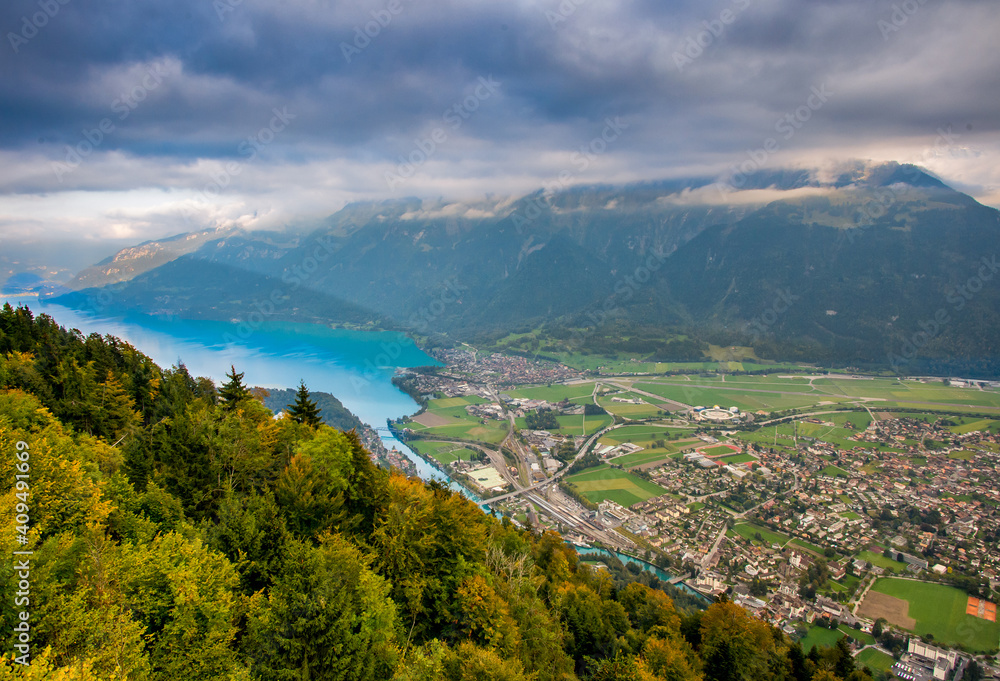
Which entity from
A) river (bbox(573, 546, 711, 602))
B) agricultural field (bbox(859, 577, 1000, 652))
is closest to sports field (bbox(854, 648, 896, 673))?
agricultural field (bbox(859, 577, 1000, 652))

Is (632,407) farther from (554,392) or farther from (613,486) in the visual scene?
(613,486)

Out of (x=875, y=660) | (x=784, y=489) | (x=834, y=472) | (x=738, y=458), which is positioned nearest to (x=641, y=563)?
(x=875, y=660)

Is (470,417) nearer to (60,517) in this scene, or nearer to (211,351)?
(60,517)

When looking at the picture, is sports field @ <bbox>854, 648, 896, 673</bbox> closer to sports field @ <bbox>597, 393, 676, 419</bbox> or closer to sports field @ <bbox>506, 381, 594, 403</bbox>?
sports field @ <bbox>597, 393, 676, 419</bbox>

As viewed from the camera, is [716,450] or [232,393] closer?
[232,393]

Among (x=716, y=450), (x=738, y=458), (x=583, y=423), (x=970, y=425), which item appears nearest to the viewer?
(x=738, y=458)

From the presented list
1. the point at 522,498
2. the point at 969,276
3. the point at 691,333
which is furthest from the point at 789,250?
the point at 522,498

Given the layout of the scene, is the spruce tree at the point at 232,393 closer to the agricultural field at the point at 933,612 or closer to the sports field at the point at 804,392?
the agricultural field at the point at 933,612
